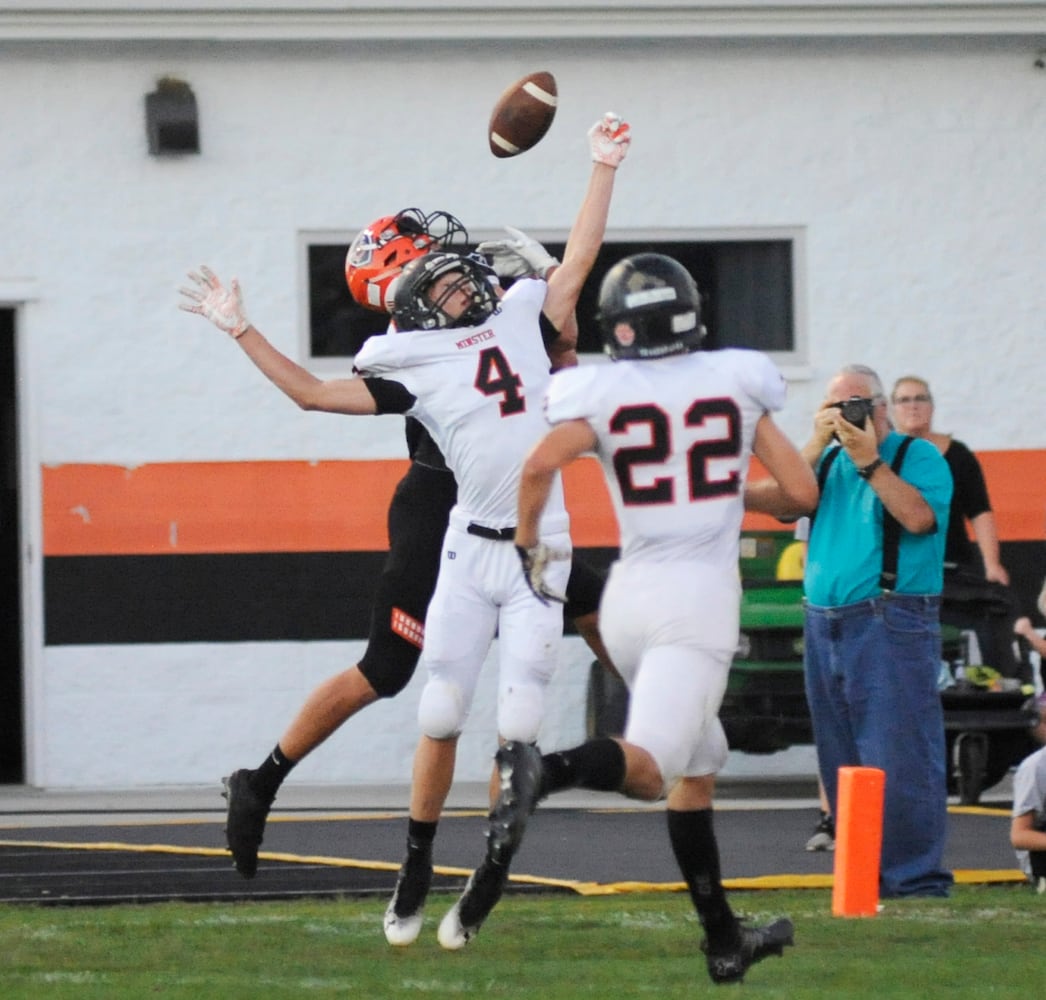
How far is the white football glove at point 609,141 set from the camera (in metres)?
7.72

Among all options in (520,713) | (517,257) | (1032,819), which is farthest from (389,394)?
(1032,819)

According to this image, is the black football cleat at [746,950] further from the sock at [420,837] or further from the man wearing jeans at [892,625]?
the man wearing jeans at [892,625]

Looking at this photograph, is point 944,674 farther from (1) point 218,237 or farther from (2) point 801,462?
(2) point 801,462

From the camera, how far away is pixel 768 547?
1272 cm

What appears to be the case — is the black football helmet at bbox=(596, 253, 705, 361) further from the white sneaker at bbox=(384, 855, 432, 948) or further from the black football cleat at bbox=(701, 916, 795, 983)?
the white sneaker at bbox=(384, 855, 432, 948)

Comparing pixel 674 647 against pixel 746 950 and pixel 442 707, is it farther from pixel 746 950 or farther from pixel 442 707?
pixel 442 707

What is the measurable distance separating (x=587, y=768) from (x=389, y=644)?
1.75m

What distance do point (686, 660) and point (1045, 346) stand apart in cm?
811

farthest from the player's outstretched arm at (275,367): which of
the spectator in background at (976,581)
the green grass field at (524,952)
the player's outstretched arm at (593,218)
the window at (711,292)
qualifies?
the window at (711,292)

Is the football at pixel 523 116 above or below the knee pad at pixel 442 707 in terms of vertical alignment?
above

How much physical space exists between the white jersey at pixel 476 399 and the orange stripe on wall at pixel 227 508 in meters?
5.86

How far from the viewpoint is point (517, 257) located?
809 cm

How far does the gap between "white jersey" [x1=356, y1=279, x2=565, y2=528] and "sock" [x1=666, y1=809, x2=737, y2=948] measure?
3.87 feet

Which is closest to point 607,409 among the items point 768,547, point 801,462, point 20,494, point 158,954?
point 801,462
